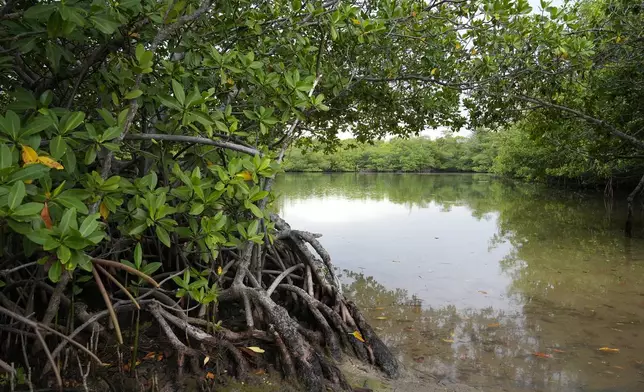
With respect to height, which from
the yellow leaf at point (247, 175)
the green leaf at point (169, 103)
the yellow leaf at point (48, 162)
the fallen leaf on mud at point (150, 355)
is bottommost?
the fallen leaf on mud at point (150, 355)

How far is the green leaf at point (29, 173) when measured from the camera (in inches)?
64.5

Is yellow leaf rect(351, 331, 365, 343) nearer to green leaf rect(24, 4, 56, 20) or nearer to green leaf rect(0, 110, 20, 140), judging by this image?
green leaf rect(0, 110, 20, 140)

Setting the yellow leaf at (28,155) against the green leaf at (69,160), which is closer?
the yellow leaf at (28,155)

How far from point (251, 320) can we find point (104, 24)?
220cm

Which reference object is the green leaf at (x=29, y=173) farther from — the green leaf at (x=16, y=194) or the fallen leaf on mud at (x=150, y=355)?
the fallen leaf on mud at (x=150, y=355)

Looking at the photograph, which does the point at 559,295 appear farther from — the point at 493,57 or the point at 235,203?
the point at 235,203

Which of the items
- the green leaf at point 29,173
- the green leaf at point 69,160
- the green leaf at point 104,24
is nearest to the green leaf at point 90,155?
the green leaf at point 69,160

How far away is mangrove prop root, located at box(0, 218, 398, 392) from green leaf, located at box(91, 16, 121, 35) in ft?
3.53

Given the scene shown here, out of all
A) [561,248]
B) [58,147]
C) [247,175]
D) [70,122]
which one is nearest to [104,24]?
[70,122]

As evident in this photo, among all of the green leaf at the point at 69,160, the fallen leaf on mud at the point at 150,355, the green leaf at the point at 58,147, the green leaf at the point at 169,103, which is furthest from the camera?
the fallen leaf on mud at the point at 150,355

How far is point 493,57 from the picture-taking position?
552 cm

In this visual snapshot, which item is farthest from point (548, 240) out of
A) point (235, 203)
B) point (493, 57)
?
point (235, 203)

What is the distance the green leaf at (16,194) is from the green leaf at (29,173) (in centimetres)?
6

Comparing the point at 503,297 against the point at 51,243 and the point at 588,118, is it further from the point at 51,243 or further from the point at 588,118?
the point at 51,243
